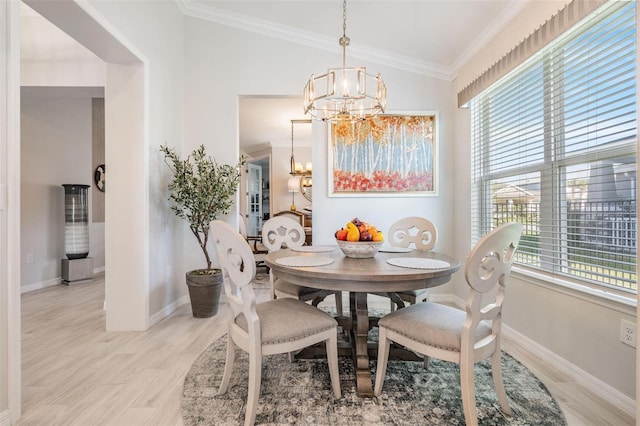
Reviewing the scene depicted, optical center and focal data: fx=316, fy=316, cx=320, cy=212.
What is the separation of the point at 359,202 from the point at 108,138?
245cm

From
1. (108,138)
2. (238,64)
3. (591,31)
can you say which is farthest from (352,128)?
(108,138)

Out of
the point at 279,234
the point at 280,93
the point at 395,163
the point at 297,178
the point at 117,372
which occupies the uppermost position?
the point at 280,93

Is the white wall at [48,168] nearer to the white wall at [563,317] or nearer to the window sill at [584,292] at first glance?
the white wall at [563,317]

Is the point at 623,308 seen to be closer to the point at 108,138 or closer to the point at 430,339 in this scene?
the point at 430,339

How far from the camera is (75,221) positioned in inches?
174

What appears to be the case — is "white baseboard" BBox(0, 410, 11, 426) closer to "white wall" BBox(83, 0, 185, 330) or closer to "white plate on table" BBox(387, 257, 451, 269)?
"white wall" BBox(83, 0, 185, 330)

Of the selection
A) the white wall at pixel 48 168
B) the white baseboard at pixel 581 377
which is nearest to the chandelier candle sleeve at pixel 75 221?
the white wall at pixel 48 168

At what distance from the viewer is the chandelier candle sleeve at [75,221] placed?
14.4 feet

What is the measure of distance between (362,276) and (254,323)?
0.55 m

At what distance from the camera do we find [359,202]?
11.6 feet

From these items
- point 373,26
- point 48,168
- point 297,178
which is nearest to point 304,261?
point 373,26

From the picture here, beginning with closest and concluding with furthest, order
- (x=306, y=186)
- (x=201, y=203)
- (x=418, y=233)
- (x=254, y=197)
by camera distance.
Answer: (x=418, y=233), (x=201, y=203), (x=306, y=186), (x=254, y=197)

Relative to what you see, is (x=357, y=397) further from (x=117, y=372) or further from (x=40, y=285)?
(x=40, y=285)

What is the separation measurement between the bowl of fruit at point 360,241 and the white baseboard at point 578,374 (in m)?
1.38
